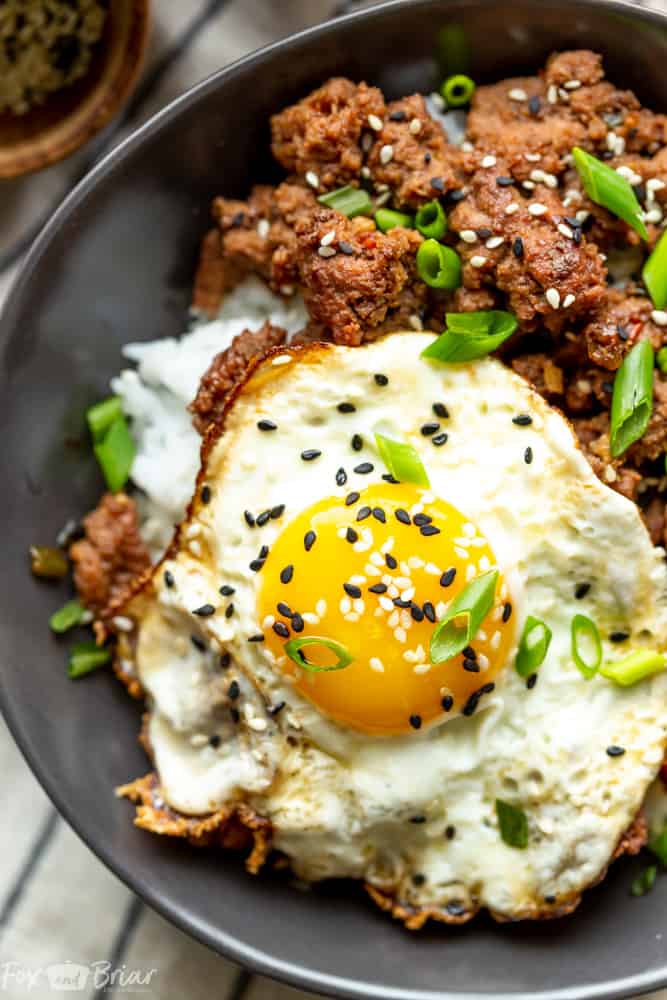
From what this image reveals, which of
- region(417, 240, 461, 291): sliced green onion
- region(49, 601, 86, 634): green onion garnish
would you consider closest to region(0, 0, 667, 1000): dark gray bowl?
region(49, 601, 86, 634): green onion garnish

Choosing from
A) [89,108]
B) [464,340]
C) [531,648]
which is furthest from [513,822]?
[89,108]

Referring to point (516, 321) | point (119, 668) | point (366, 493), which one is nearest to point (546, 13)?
point (516, 321)

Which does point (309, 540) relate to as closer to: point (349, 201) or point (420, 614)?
point (420, 614)

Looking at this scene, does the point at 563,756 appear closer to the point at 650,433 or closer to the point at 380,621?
the point at 380,621

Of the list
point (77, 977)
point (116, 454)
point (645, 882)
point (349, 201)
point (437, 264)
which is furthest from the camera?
point (77, 977)

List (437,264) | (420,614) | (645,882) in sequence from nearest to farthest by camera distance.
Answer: (420,614), (437,264), (645,882)
